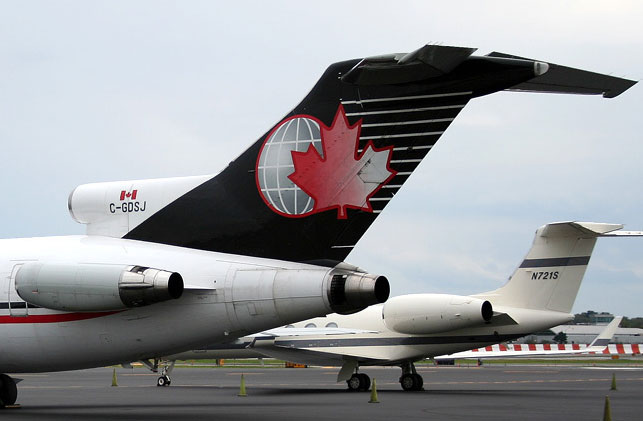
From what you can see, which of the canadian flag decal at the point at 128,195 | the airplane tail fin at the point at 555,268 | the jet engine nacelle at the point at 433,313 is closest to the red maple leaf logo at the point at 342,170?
the canadian flag decal at the point at 128,195

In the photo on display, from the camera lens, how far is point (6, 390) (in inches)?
717

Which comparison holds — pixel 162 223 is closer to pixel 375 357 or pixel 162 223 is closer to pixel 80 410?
pixel 80 410

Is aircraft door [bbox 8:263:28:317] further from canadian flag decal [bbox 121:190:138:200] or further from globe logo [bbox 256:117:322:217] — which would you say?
globe logo [bbox 256:117:322:217]

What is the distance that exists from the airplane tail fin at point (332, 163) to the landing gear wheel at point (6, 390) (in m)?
4.80

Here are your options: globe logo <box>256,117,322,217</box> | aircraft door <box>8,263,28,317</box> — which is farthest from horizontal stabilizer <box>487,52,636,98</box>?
aircraft door <box>8,263,28,317</box>

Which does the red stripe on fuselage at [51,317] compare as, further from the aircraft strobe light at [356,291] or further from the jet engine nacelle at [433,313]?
the jet engine nacelle at [433,313]

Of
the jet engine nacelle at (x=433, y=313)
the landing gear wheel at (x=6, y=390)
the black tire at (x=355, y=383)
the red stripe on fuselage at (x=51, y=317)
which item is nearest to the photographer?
the red stripe on fuselage at (x=51, y=317)

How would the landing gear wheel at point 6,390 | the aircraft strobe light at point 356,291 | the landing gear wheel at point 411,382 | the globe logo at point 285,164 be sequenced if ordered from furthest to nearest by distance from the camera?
the landing gear wheel at point 411,382, the landing gear wheel at point 6,390, the globe logo at point 285,164, the aircraft strobe light at point 356,291

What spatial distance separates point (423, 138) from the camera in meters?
13.6

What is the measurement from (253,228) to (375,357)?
14.3 m

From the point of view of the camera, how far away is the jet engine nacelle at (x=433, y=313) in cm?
2609

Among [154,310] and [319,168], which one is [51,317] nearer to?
[154,310]

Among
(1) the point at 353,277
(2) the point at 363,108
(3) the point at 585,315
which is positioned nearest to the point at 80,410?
(1) the point at 353,277

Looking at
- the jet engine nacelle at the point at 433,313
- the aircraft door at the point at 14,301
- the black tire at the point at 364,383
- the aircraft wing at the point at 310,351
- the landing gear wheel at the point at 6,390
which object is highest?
the aircraft door at the point at 14,301
